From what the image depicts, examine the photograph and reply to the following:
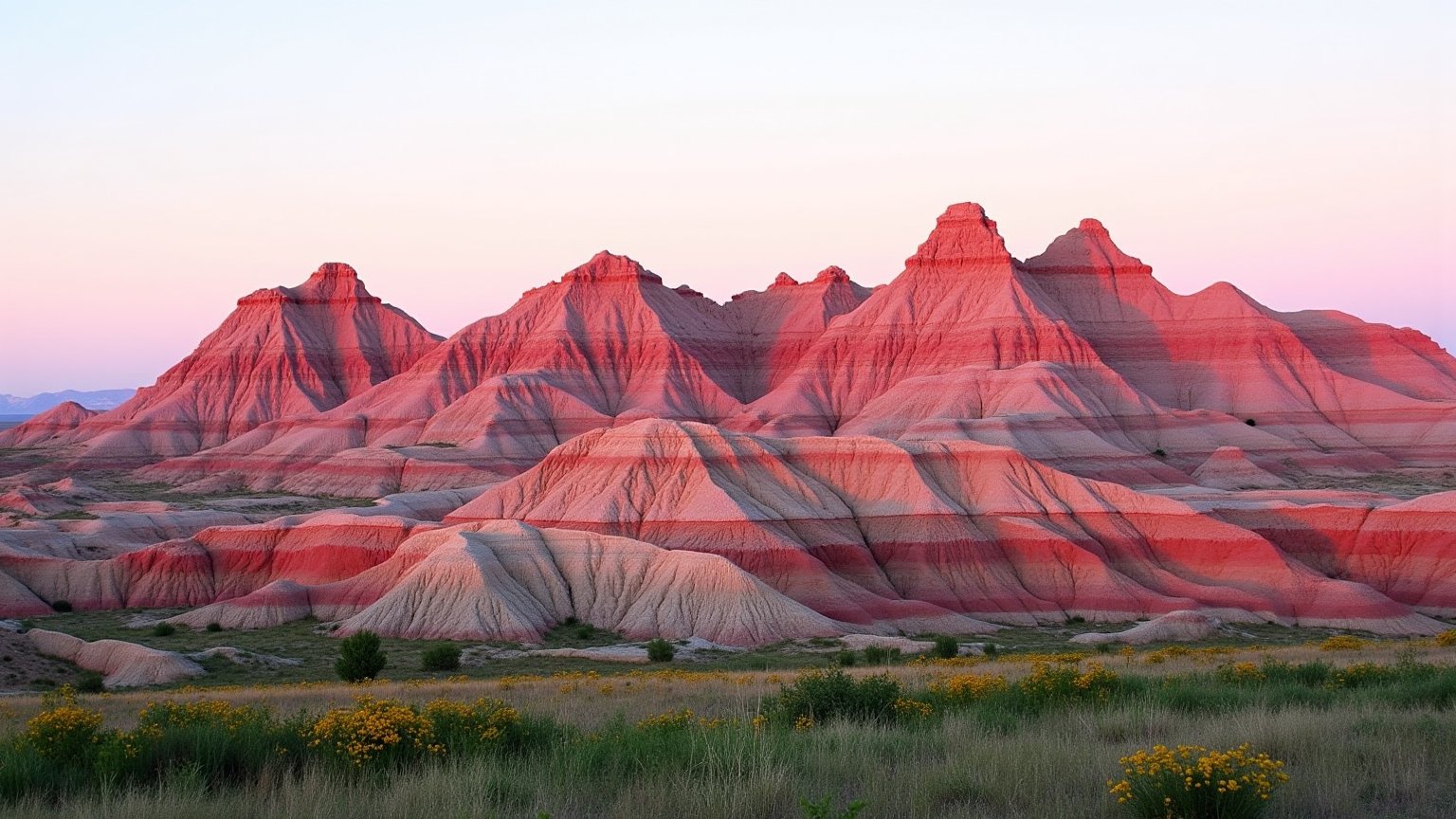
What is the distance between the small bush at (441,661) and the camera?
4969 centimetres

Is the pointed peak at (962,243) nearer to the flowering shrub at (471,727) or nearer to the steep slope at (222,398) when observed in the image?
the steep slope at (222,398)

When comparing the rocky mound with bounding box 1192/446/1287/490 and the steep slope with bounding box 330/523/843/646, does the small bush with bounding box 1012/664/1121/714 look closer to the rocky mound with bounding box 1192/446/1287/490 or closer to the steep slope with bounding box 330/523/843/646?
the steep slope with bounding box 330/523/843/646

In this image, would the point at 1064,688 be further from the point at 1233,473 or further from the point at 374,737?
the point at 1233,473

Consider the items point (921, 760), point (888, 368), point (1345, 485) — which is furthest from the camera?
point (888, 368)

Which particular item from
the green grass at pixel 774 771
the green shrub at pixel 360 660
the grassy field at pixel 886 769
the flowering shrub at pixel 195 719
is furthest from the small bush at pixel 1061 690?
the green shrub at pixel 360 660

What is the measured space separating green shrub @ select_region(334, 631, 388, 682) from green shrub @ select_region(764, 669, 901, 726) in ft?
99.9

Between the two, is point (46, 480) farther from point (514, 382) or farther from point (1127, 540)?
point (1127, 540)

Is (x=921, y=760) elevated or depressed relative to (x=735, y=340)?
depressed

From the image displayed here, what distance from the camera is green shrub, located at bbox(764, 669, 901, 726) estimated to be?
1638 centimetres

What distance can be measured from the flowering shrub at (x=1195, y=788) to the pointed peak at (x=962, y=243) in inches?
6523

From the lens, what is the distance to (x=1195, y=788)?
32.5 ft

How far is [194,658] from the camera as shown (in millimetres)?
51188

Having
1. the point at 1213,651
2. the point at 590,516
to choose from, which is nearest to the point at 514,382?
the point at 590,516

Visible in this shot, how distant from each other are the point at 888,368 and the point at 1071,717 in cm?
14773
